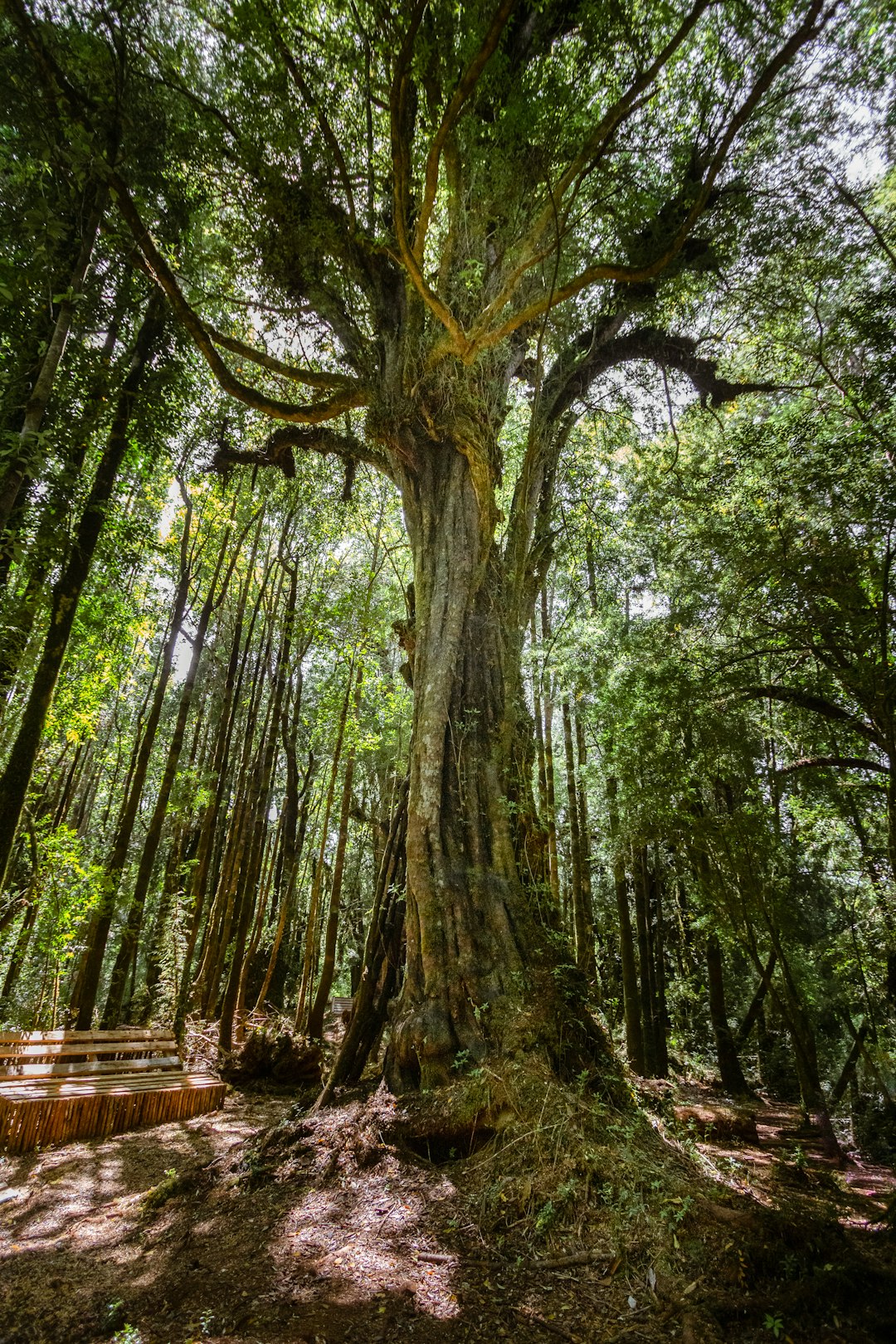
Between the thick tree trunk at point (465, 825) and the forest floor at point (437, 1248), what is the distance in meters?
0.57

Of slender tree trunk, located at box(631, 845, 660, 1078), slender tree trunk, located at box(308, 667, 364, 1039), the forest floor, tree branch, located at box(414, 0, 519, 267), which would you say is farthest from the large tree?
slender tree trunk, located at box(631, 845, 660, 1078)

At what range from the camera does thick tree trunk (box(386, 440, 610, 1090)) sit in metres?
4.66

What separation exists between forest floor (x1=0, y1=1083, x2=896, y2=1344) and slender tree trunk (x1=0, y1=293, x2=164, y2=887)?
2631 mm

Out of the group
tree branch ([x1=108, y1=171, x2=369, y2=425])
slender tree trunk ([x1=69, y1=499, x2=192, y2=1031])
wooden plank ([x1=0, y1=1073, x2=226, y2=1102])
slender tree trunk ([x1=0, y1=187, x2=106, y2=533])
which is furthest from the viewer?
slender tree trunk ([x1=69, y1=499, x2=192, y2=1031])

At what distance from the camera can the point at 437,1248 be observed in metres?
3.18

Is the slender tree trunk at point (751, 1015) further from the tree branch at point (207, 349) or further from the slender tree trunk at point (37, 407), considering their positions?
the slender tree trunk at point (37, 407)

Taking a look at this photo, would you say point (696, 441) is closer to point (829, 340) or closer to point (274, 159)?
point (829, 340)

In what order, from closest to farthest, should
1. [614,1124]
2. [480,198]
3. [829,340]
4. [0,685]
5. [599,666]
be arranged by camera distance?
[614,1124], [0,685], [480,198], [829,340], [599,666]

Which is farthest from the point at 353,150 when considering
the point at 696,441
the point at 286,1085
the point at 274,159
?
the point at 286,1085

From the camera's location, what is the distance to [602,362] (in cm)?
866

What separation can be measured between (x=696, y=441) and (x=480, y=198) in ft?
18.5

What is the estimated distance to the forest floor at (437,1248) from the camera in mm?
2545

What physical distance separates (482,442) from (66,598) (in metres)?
4.61

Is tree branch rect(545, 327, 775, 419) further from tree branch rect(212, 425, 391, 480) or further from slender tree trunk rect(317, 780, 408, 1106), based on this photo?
slender tree trunk rect(317, 780, 408, 1106)
